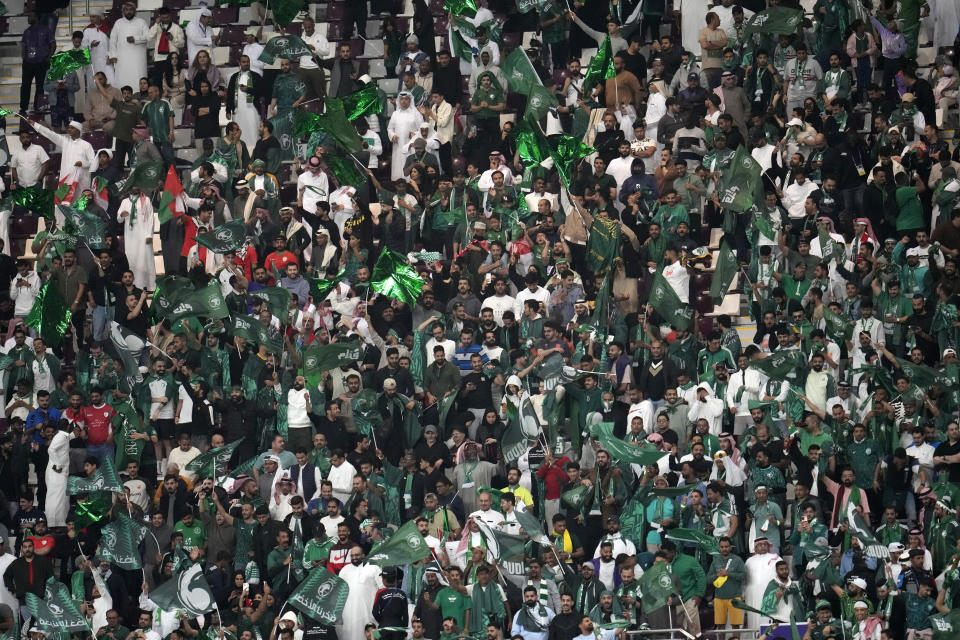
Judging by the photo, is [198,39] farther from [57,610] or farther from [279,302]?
[57,610]

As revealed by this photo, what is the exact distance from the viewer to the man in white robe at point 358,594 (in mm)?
22500

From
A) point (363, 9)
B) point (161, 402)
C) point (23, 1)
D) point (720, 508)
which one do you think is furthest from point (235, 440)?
point (23, 1)

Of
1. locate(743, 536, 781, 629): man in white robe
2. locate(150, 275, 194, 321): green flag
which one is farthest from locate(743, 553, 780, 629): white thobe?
locate(150, 275, 194, 321): green flag

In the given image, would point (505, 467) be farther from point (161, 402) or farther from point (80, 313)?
point (80, 313)

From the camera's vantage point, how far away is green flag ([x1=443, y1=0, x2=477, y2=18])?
93.4ft

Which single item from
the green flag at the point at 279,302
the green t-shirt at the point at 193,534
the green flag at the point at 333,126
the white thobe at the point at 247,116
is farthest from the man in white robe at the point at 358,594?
the white thobe at the point at 247,116

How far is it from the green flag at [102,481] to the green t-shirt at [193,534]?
913 mm

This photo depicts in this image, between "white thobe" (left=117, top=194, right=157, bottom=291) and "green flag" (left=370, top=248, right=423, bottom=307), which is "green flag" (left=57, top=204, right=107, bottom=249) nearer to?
"white thobe" (left=117, top=194, right=157, bottom=291)

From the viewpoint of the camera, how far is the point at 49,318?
2583 cm

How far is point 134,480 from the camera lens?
24.4 metres

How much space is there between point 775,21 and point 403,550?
8749 mm

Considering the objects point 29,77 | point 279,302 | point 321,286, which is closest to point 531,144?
point 321,286

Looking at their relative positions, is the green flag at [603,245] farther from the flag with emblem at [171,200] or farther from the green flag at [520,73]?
the flag with emblem at [171,200]

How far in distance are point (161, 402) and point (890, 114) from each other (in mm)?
8853
